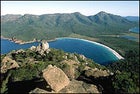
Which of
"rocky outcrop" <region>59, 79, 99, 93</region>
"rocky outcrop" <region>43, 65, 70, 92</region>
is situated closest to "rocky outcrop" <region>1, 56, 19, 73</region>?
"rocky outcrop" <region>43, 65, 70, 92</region>

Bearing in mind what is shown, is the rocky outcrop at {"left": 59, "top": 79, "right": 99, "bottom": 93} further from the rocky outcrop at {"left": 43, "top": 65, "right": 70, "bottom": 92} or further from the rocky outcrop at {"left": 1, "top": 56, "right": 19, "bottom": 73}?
the rocky outcrop at {"left": 1, "top": 56, "right": 19, "bottom": 73}

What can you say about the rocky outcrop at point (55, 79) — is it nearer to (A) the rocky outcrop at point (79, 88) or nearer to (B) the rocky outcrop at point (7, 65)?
(A) the rocky outcrop at point (79, 88)

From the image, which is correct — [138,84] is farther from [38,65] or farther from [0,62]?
[0,62]

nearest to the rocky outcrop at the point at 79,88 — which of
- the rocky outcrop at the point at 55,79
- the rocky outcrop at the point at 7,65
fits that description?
the rocky outcrop at the point at 55,79

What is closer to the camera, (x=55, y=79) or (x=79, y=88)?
(x=55, y=79)

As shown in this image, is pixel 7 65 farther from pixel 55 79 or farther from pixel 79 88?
pixel 79 88

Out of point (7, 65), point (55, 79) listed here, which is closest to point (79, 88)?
point (55, 79)
